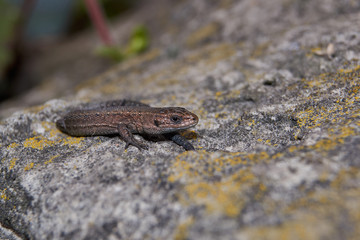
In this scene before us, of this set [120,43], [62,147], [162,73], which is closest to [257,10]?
[162,73]

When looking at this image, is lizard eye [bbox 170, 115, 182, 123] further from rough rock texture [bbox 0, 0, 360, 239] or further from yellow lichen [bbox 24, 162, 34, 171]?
yellow lichen [bbox 24, 162, 34, 171]

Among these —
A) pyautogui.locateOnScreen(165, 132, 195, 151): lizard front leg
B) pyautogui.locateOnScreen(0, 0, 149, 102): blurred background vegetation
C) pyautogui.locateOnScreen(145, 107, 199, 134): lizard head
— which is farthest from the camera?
pyautogui.locateOnScreen(0, 0, 149, 102): blurred background vegetation

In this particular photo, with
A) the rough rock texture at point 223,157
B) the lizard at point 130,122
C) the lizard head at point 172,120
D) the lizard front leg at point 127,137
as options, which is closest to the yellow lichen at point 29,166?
the rough rock texture at point 223,157

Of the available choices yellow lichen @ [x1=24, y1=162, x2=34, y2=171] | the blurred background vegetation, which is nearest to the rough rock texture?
yellow lichen @ [x1=24, y1=162, x2=34, y2=171]

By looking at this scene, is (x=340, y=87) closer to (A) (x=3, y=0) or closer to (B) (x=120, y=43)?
(B) (x=120, y=43)

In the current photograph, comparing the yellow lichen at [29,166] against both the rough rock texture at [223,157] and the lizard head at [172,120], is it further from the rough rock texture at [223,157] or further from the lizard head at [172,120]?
the lizard head at [172,120]

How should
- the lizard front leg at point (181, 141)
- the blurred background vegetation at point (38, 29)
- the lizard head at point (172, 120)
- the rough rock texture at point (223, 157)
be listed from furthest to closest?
the blurred background vegetation at point (38, 29) < the lizard head at point (172, 120) < the lizard front leg at point (181, 141) < the rough rock texture at point (223, 157)

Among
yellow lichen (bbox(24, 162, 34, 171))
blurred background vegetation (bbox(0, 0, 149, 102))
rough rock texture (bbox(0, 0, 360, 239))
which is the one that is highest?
blurred background vegetation (bbox(0, 0, 149, 102))
